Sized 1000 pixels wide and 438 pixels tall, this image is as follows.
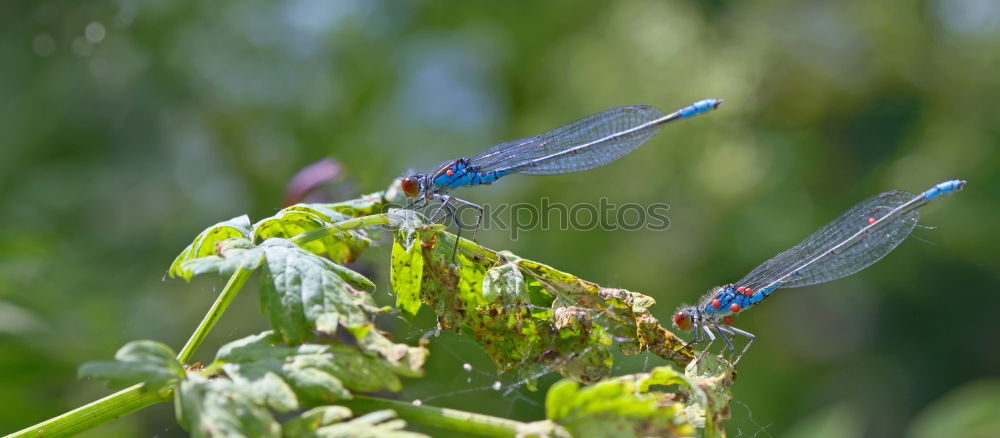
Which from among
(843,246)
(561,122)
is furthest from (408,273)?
(561,122)

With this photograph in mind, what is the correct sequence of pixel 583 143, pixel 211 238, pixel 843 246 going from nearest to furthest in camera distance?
1. pixel 211 238
2. pixel 843 246
3. pixel 583 143

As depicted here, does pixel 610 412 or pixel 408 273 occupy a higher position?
pixel 408 273

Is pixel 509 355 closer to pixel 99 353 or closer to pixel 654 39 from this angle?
pixel 99 353

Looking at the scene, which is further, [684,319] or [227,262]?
[684,319]

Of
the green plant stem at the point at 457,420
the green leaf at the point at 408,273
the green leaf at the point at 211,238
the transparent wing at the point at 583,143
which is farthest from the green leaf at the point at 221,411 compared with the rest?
the transparent wing at the point at 583,143

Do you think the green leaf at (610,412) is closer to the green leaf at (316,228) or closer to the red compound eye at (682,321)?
the green leaf at (316,228)

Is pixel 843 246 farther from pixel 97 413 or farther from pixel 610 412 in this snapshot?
pixel 97 413

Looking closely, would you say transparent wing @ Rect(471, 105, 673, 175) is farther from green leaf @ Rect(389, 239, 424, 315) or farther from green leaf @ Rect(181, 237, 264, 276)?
green leaf @ Rect(181, 237, 264, 276)
